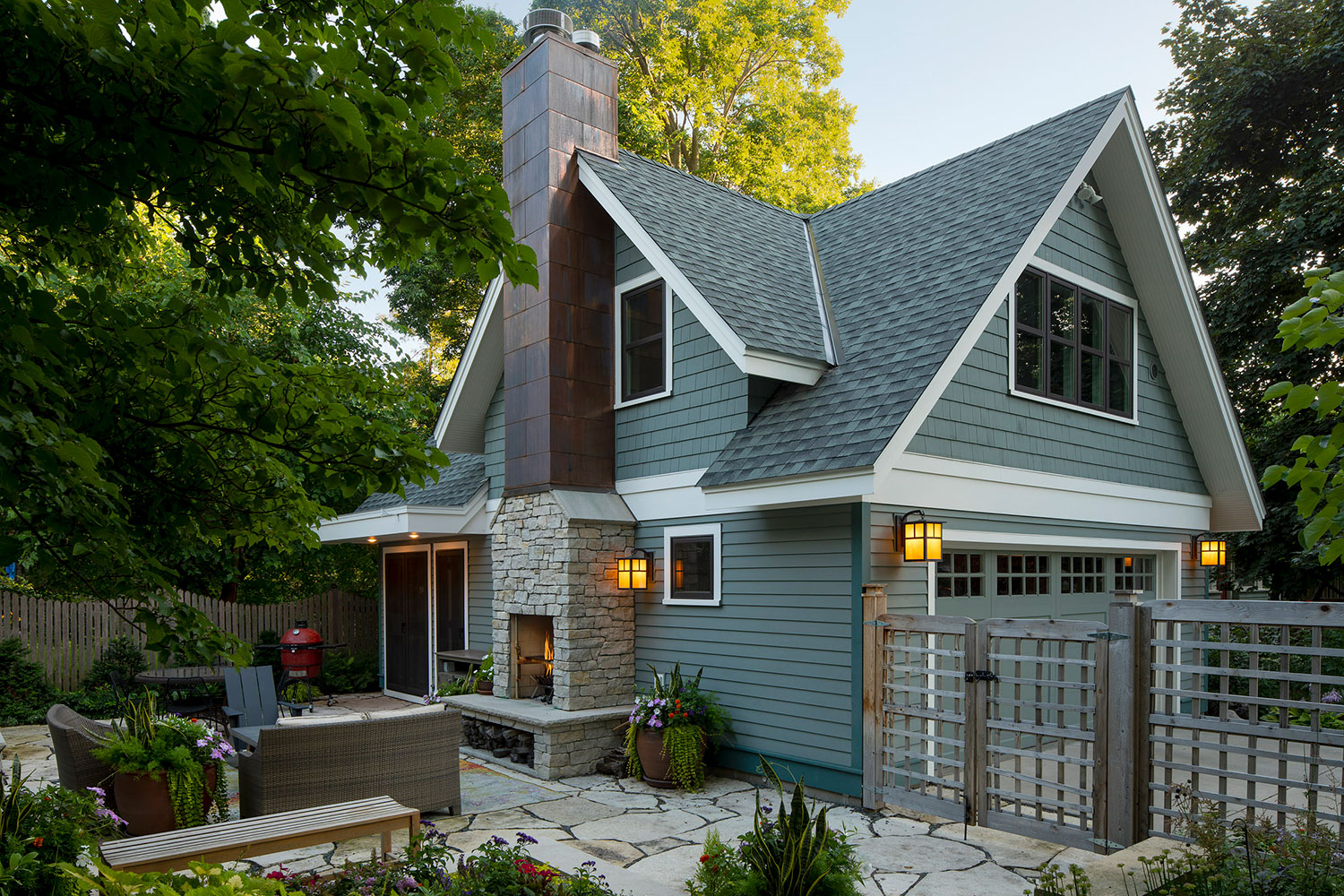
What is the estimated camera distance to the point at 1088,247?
9750mm

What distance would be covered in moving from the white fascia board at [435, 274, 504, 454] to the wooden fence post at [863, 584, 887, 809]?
5.99 metres

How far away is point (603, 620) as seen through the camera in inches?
364

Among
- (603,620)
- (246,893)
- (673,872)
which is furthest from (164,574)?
(603,620)

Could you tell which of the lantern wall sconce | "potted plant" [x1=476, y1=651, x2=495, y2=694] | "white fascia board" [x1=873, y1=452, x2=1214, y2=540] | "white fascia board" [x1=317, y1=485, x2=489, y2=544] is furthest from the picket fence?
the lantern wall sconce

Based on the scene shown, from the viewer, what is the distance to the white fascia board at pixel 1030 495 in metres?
7.53

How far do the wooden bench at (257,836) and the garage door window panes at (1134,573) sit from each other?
8577 mm

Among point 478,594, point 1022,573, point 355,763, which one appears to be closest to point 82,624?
point 478,594

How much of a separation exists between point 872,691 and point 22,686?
11470 mm

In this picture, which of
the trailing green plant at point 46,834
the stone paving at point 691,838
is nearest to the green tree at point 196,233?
the trailing green plant at point 46,834

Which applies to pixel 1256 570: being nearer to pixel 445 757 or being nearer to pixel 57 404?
pixel 445 757

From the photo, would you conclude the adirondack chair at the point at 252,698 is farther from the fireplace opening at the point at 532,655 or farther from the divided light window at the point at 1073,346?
the divided light window at the point at 1073,346

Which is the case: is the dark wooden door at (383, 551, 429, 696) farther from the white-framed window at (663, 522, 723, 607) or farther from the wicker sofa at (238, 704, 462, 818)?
the wicker sofa at (238, 704, 462, 818)

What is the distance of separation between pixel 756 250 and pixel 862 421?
3.75 meters

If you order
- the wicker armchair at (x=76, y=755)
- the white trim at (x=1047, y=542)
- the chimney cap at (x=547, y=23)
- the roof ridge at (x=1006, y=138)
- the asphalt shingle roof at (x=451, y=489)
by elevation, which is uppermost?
the chimney cap at (x=547, y=23)
